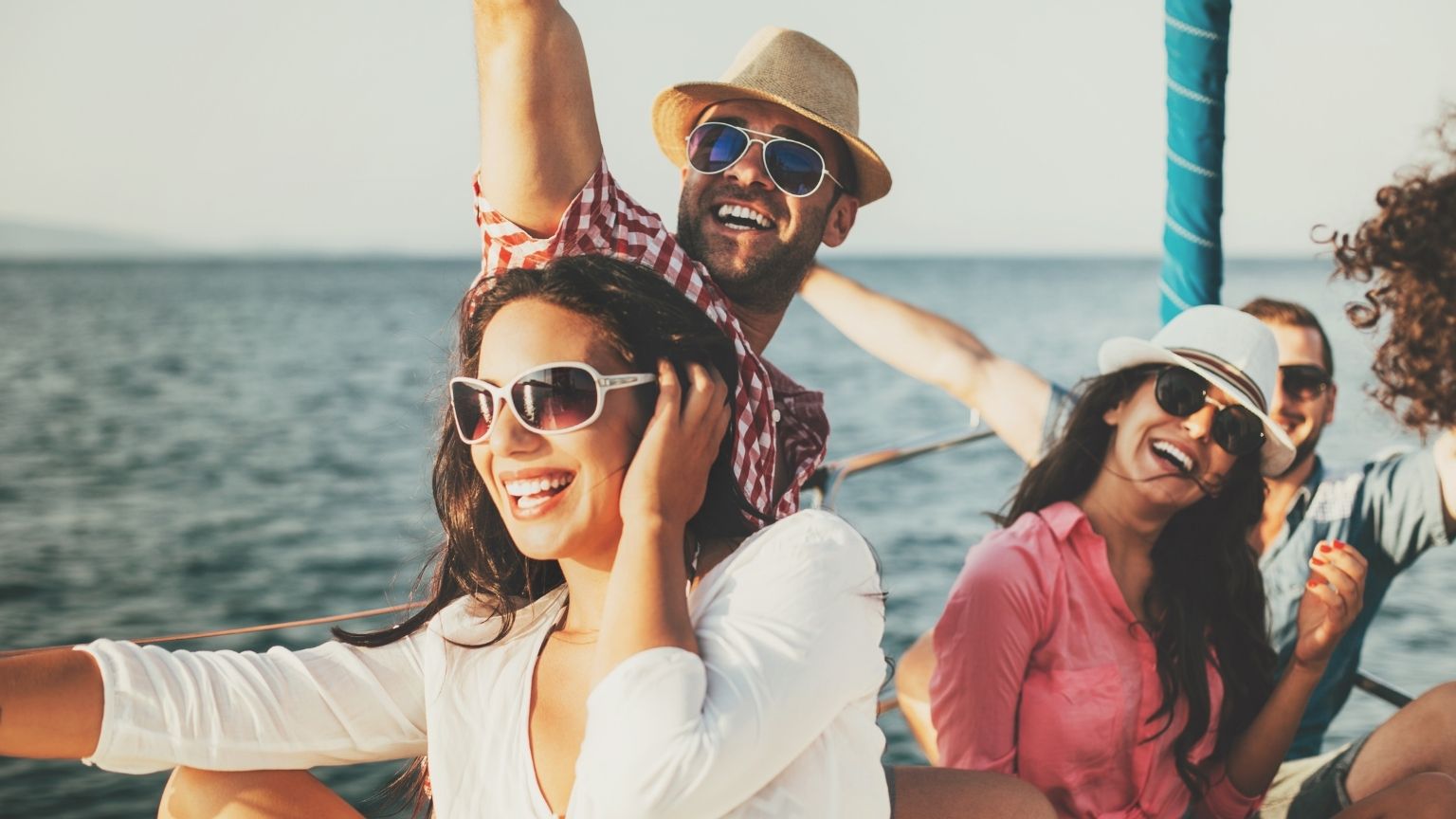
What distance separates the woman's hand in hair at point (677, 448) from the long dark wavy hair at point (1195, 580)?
3.59ft

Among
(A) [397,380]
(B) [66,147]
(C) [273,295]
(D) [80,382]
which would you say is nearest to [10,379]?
(D) [80,382]

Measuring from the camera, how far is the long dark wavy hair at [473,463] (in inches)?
74.1

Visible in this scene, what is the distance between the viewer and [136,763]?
1.74 m

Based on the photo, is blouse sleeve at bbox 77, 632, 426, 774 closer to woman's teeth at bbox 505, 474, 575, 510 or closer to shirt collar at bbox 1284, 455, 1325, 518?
woman's teeth at bbox 505, 474, 575, 510

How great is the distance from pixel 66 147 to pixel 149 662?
62.3 metres

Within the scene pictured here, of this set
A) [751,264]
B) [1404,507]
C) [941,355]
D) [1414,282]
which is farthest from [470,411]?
[1404,507]

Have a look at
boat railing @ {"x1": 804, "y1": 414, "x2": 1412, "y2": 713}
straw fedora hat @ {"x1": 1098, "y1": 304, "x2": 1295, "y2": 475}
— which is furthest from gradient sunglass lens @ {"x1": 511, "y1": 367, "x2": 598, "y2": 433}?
straw fedora hat @ {"x1": 1098, "y1": 304, "x2": 1295, "y2": 475}

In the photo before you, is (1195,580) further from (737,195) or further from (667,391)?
(667,391)

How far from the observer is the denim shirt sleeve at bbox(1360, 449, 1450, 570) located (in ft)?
10.2

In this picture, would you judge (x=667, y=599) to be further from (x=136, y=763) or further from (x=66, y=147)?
(x=66, y=147)

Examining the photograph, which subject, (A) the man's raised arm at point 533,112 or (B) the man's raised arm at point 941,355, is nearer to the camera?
(A) the man's raised arm at point 533,112

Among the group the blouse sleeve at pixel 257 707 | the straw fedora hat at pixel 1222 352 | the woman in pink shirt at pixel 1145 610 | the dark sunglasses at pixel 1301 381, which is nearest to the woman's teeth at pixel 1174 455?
the woman in pink shirt at pixel 1145 610

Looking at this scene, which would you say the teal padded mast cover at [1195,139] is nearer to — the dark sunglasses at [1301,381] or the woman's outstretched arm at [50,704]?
the dark sunglasses at [1301,381]

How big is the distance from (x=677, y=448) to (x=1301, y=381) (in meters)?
2.17
